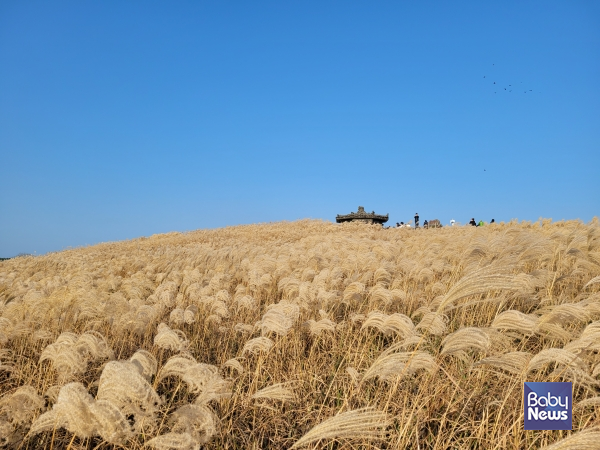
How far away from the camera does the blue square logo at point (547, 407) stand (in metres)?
2.39

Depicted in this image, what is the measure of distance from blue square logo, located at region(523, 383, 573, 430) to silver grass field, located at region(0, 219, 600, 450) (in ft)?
0.26

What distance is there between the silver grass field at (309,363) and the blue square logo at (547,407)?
0.08 m

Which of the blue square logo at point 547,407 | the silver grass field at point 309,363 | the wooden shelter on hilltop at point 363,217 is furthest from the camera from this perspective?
the wooden shelter on hilltop at point 363,217

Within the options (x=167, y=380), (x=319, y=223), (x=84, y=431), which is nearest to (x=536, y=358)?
(x=84, y=431)

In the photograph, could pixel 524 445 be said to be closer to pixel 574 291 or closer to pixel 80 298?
pixel 574 291

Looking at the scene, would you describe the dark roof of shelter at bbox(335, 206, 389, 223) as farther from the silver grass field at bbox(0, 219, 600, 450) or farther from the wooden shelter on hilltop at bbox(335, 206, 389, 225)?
the silver grass field at bbox(0, 219, 600, 450)

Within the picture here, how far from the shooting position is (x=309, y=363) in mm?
3572

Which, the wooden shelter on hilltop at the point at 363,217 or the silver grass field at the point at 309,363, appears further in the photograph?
Result: the wooden shelter on hilltop at the point at 363,217

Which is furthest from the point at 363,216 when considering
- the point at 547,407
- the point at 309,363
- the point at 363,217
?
the point at 547,407

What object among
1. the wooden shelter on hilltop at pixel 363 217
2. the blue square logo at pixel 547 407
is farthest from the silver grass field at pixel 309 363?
the wooden shelter on hilltop at pixel 363 217

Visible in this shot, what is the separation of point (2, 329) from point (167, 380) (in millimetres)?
2043

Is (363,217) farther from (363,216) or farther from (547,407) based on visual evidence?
(547,407)

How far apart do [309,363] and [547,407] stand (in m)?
1.88

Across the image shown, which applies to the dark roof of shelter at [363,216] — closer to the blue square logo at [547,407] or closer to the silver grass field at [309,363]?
the silver grass field at [309,363]
